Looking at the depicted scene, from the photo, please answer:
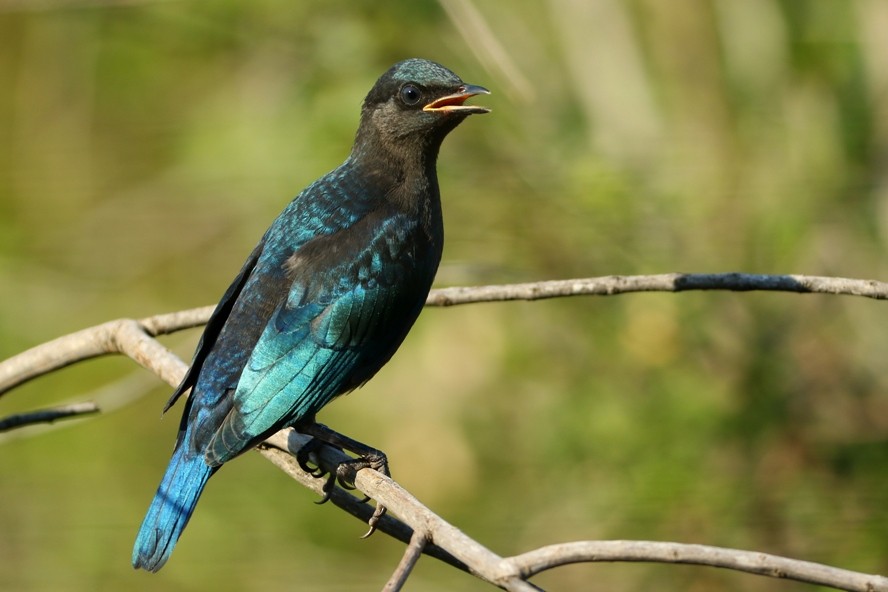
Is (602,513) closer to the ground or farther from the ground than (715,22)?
closer to the ground

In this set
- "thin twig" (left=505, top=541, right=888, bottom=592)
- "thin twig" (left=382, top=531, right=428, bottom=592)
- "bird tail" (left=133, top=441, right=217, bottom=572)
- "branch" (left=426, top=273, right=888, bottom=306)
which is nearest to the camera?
"thin twig" (left=505, top=541, right=888, bottom=592)

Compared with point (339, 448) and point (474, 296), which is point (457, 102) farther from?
point (339, 448)

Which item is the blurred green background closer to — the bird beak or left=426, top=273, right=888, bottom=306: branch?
the bird beak

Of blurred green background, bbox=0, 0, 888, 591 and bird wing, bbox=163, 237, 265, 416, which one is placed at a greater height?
blurred green background, bbox=0, 0, 888, 591

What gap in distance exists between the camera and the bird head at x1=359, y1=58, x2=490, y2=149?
3652 millimetres

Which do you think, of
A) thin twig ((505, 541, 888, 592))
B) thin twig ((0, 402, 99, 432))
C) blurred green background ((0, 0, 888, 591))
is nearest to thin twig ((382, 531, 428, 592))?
thin twig ((505, 541, 888, 592))

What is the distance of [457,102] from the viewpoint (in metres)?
3.70

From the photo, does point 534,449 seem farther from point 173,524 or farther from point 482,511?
point 173,524

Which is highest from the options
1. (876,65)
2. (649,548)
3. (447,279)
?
(876,65)

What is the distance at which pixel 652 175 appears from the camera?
5059mm

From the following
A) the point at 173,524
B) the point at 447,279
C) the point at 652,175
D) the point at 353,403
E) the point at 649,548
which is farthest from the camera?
the point at 353,403

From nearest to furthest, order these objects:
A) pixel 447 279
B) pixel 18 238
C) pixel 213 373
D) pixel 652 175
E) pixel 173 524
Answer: pixel 173 524 → pixel 213 373 → pixel 447 279 → pixel 652 175 → pixel 18 238

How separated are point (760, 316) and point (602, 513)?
0.99 m

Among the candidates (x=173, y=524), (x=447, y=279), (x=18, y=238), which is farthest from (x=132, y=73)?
(x=173, y=524)
